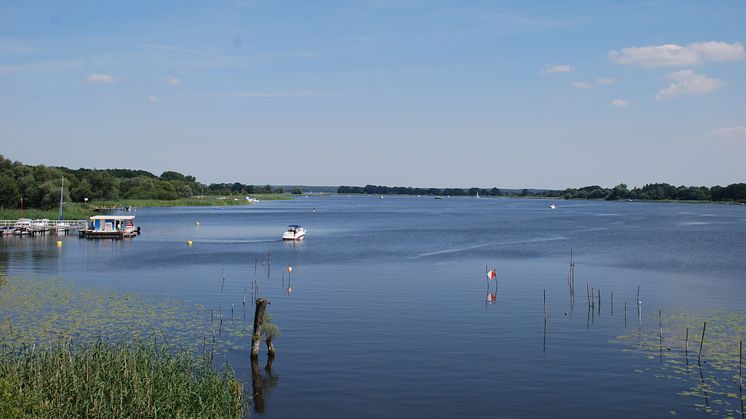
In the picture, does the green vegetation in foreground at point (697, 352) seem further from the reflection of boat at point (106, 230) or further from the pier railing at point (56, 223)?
the pier railing at point (56, 223)

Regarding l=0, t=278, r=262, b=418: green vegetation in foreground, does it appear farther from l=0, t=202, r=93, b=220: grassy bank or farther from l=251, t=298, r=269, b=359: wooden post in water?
l=0, t=202, r=93, b=220: grassy bank

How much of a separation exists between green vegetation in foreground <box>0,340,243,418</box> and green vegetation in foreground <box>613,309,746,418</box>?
19.4 meters

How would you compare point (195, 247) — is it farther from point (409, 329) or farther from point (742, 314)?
point (742, 314)

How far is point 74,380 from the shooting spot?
2467 centimetres

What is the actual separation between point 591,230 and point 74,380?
426ft

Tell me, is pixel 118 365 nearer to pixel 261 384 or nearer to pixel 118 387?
pixel 118 387

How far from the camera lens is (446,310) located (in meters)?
49.9

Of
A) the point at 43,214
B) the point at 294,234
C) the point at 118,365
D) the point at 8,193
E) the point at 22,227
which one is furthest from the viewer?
the point at 8,193

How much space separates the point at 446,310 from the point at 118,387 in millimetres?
28416

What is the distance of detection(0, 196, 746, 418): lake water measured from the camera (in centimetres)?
3041

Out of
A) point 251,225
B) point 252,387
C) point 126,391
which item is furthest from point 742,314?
point 251,225

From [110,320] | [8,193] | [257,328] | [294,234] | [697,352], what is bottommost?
[697,352]

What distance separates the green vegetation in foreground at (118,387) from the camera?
2362 centimetres

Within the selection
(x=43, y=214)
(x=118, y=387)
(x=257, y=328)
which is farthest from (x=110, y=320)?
(x=43, y=214)
